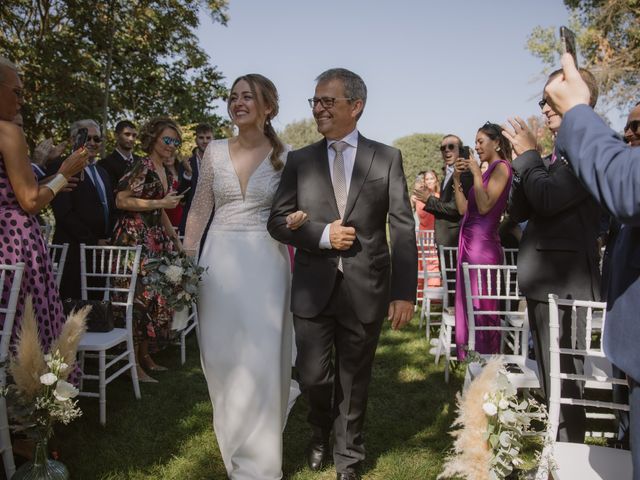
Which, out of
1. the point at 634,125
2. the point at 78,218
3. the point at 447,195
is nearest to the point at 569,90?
the point at 634,125

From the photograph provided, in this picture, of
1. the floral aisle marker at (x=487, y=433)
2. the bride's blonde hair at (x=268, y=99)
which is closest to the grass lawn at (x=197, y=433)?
the floral aisle marker at (x=487, y=433)

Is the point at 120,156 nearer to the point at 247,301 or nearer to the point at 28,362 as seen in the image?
the point at 247,301

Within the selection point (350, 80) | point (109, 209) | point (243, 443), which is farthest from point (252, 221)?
point (109, 209)

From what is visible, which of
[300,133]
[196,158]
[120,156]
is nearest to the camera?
[120,156]

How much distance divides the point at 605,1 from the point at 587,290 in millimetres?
15541

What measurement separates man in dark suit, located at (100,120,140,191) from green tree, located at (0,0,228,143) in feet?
25.5

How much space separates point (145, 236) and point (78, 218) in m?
0.72

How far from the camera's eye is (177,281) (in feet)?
10.7

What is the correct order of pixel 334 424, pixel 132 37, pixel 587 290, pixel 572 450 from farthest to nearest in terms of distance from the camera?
pixel 132 37
pixel 334 424
pixel 587 290
pixel 572 450

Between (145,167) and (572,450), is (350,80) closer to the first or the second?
(572,450)

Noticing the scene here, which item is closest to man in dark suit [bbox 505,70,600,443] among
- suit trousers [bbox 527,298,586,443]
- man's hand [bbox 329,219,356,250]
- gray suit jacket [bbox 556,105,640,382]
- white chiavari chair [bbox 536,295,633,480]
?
suit trousers [bbox 527,298,586,443]

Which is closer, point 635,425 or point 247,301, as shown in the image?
point 635,425

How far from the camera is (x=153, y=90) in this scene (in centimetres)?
1652

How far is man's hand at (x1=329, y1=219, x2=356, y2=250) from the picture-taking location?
305cm
